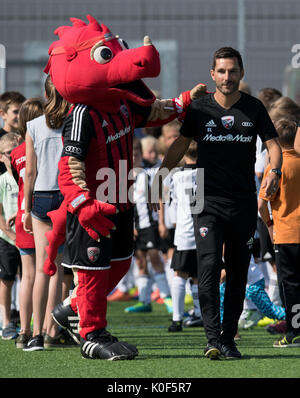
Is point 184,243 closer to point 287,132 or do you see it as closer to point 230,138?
point 287,132

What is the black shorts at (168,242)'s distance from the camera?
959 centimetres

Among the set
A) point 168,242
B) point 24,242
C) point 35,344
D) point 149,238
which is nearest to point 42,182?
A: point 24,242

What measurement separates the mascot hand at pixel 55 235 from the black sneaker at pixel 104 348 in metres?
0.55

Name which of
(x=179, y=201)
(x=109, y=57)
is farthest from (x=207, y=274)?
(x=179, y=201)

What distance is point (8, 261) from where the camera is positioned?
300 inches

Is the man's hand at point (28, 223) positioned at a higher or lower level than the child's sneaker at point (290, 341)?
higher

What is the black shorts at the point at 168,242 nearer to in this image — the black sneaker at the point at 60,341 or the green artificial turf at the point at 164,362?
the green artificial turf at the point at 164,362

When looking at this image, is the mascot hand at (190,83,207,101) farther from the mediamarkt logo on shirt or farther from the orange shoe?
the orange shoe

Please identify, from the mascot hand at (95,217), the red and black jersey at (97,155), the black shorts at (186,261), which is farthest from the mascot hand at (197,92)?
the black shorts at (186,261)

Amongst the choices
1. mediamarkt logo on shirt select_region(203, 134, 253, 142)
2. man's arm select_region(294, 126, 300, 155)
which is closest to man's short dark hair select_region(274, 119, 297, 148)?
man's arm select_region(294, 126, 300, 155)

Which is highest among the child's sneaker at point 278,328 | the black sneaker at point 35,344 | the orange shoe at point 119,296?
the black sneaker at point 35,344

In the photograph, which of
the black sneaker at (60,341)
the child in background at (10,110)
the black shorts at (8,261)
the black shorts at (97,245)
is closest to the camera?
the black shorts at (97,245)

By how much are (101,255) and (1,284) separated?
2220 millimetres
